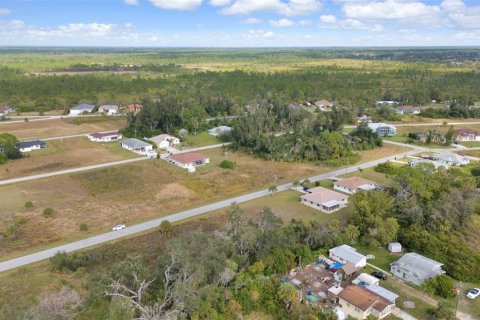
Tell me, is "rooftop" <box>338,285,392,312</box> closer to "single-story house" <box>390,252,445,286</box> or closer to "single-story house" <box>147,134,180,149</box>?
"single-story house" <box>390,252,445,286</box>

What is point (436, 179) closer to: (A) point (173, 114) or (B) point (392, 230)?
(B) point (392, 230)

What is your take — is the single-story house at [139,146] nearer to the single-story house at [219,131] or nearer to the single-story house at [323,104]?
the single-story house at [219,131]

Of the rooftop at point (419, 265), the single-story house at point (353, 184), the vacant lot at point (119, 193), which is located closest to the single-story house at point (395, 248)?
the rooftop at point (419, 265)

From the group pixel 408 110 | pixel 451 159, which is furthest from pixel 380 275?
pixel 408 110

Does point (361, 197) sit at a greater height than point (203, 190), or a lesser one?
greater

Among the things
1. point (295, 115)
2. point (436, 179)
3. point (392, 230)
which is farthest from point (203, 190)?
point (295, 115)

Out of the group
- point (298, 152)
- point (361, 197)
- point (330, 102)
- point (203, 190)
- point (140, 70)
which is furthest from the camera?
point (140, 70)

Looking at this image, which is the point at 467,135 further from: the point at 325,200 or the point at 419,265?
the point at 419,265
